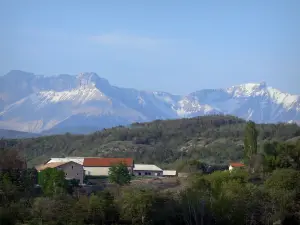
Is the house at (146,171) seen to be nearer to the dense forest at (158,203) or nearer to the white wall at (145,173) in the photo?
the white wall at (145,173)

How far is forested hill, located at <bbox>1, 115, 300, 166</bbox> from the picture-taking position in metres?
109

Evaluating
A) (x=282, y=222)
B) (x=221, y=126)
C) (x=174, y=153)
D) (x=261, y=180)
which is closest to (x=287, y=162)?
(x=261, y=180)

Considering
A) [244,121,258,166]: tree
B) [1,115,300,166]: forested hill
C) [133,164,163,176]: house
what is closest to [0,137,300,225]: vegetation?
[244,121,258,166]: tree

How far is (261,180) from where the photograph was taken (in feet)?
180

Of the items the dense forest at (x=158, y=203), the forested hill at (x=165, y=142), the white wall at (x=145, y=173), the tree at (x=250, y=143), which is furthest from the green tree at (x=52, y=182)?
the forested hill at (x=165, y=142)

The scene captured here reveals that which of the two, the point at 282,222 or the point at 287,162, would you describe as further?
the point at 287,162

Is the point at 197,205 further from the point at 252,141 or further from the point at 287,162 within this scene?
the point at 252,141

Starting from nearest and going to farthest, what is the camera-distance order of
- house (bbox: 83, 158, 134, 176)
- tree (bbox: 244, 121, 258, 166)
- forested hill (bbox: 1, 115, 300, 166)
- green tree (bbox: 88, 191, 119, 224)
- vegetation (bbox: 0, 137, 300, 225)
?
1. vegetation (bbox: 0, 137, 300, 225)
2. green tree (bbox: 88, 191, 119, 224)
3. tree (bbox: 244, 121, 258, 166)
4. house (bbox: 83, 158, 134, 176)
5. forested hill (bbox: 1, 115, 300, 166)

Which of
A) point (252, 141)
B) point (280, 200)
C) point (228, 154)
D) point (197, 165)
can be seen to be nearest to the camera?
point (280, 200)

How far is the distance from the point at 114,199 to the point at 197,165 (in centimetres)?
3093

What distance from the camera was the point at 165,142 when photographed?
133 meters

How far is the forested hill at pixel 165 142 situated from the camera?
10906cm

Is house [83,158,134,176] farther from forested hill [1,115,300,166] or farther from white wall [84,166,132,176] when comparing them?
forested hill [1,115,300,166]

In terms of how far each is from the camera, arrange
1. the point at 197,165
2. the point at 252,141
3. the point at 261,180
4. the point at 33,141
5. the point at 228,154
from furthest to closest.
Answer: the point at 33,141 → the point at 228,154 → the point at 197,165 → the point at 252,141 → the point at 261,180
